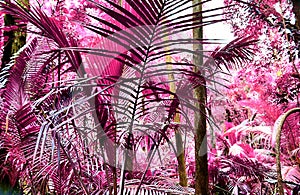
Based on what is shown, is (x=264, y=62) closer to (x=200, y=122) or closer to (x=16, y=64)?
(x=200, y=122)

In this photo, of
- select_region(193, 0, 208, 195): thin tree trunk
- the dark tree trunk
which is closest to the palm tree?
select_region(193, 0, 208, 195): thin tree trunk

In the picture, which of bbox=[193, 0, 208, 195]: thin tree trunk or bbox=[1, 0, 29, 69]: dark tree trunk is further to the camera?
bbox=[1, 0, 29, 69]: dark tree trunk

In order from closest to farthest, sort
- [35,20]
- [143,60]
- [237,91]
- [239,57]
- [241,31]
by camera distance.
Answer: [143,60]
[35,20]
[239,57]
[241,31]
[237,91]

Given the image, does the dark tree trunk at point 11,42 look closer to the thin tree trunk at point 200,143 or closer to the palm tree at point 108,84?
the palm tree at point 108,84

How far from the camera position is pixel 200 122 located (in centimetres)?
164

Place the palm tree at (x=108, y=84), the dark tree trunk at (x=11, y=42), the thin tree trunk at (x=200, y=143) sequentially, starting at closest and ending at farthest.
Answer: the palm tree at (x=108, y=84)
the thin tree trunk at (x=200, y=143)
the dark tree trunk at (x=11, y=42)

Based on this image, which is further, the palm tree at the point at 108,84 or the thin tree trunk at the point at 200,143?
the thin tree trunk at the point at 200,143

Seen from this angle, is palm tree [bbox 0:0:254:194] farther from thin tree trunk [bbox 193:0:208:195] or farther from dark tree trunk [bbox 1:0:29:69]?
dark tree trunk [bbox 1:0:29:69]

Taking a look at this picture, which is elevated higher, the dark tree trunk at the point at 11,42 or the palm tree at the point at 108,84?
the dark tree trunk at the point at 11,42

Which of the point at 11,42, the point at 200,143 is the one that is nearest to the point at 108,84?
the point at 200,143

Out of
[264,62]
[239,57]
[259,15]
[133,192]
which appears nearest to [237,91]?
[264,62]

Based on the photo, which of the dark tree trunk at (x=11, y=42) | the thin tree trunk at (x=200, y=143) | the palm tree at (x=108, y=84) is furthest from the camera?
the dark tree trunk at (x=11, y=42)

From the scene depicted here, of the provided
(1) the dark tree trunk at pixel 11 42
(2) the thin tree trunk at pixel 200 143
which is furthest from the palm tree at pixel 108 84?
(1) the dark tree trunk at pixel 11 42

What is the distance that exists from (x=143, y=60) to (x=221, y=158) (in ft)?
5.62
